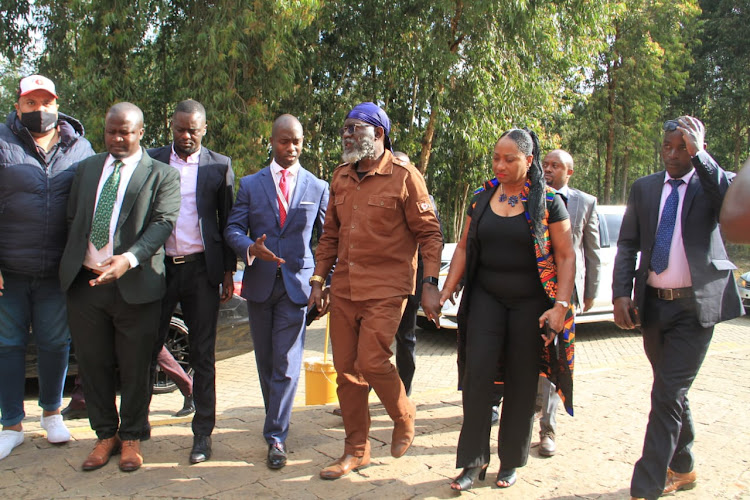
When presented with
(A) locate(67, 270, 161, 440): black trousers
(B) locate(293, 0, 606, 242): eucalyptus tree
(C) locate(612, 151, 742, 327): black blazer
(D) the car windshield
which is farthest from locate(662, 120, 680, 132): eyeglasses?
(B) locate(293, 0, 606, 242): eucalyptus tree

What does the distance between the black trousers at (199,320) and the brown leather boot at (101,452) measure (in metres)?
0.49

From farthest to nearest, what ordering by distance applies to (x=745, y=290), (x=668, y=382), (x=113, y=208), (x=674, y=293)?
1. (x=745, y=290)
2. (x=113, y=208)
3. (x=674, y=293)
4. (x=668, y=382)

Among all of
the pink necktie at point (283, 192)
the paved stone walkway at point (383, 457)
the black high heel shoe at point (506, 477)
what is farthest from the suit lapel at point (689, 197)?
the pink necktie at point (283, 192)

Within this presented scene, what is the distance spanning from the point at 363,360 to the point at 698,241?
78.3 inches

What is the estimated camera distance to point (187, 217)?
4121 mm

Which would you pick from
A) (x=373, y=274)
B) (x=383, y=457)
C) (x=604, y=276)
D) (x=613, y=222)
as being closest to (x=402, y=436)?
(x=383, y=457)

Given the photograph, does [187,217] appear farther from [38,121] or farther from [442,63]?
[442,63]

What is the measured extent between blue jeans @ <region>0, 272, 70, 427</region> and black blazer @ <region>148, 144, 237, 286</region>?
→ 3.31 ft

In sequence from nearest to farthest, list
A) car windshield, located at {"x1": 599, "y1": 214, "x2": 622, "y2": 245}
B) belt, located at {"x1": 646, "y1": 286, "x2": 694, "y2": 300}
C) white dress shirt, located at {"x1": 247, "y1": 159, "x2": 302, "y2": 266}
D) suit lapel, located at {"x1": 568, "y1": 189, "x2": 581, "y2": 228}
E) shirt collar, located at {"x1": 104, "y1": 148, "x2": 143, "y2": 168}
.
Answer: belt, located at {"x1": 646, "y1": 286, "x2": 694, "y2": 300}, shirt collar, located at {"x1": 104, "y1": 148, "x2": 143, "y2": 168}, white dress shirt, located at {"x1": 247, "y1": 159, "x2": 302, "y2": 266}, suit lapel, located at {"x1": 568, "y1": 189, "x2": 581, "y2": 228}, car windshield, located at {"x1": 599, "y1": 214, "x2": 622, "y2": 245}

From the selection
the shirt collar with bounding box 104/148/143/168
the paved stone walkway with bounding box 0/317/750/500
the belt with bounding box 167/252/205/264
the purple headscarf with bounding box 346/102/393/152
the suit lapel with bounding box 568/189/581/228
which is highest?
the purple headscarf with bounding box 346/102/393/152

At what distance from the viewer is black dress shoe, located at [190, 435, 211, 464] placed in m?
3.91

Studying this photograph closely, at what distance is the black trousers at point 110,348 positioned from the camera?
378cm

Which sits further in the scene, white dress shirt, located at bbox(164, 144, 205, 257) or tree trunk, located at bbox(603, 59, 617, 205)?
tree trunk, located at bbox(603, 59, 617, 205)

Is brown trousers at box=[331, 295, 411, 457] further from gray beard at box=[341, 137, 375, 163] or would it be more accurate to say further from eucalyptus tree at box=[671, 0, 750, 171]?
eucalyptus tree at box=[671, 0, 750, 171]
